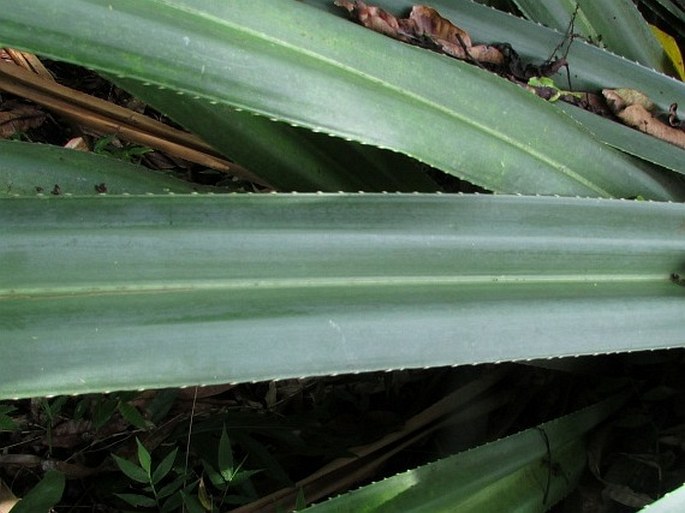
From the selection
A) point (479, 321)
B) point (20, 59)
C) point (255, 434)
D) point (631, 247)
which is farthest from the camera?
point (20, 59)

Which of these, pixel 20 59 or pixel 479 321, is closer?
pixel 479 321

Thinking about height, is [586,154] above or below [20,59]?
above

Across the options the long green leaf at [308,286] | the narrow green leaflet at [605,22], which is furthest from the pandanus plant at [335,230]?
the narrow green leaflet at [605,22]

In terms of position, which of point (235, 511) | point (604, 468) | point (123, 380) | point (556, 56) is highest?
point (556, 56)

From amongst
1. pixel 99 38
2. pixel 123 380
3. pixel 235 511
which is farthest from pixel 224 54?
pixel 235 511

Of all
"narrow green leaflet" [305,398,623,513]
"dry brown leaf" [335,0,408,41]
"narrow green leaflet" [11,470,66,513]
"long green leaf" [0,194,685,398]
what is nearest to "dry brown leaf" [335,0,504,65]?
"dry brown leaf" [335,0,408,41]

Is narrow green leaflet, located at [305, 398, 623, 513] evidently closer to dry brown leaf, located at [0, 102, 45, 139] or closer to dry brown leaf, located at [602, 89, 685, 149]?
dry brown leaf, located at [602, 89, 685, 149]

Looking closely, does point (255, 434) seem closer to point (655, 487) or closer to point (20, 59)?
point (655, 487)
